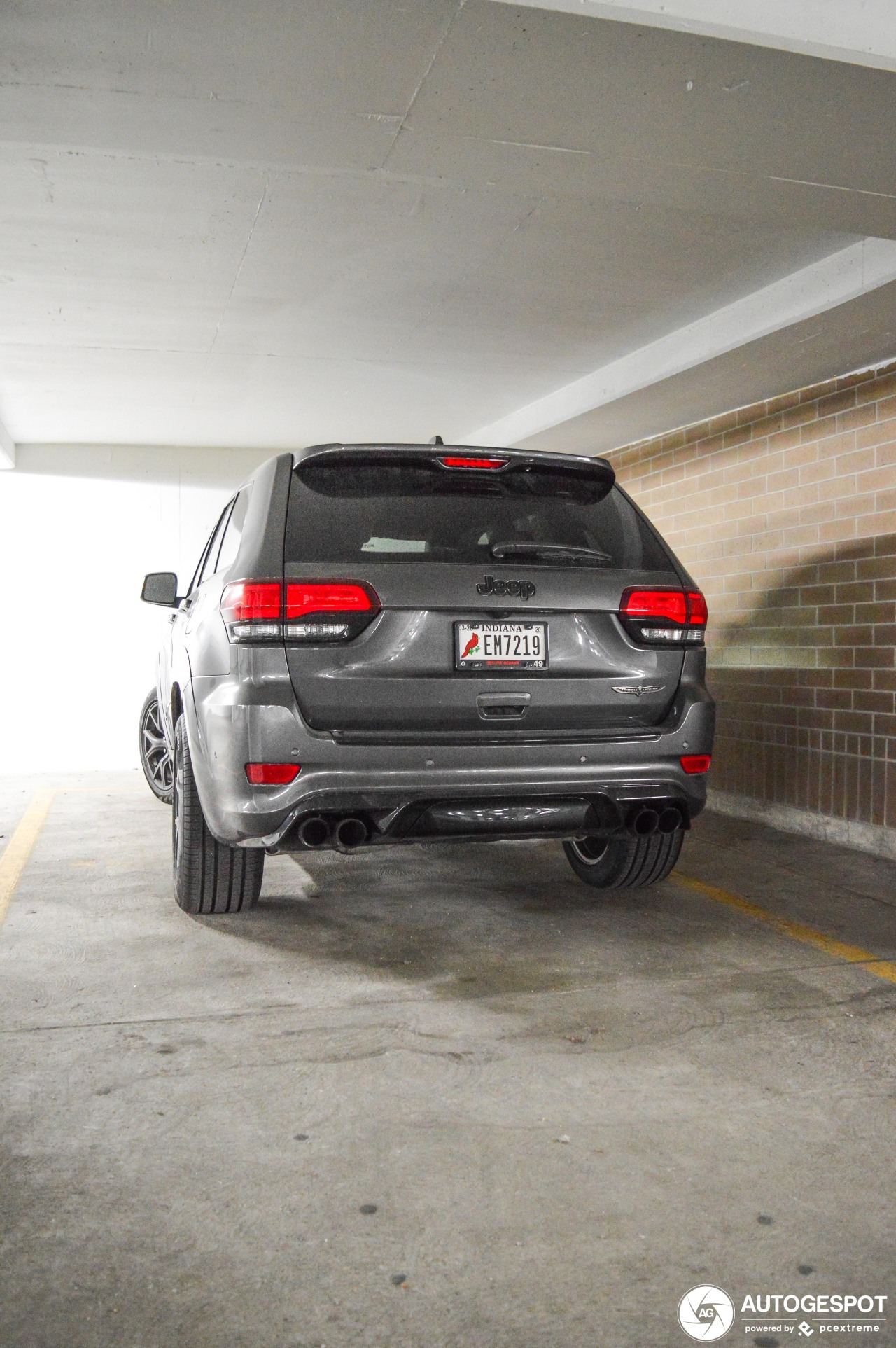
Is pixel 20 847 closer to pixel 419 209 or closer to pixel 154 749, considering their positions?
pixel 154 749

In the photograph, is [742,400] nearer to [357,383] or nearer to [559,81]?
[357,383]

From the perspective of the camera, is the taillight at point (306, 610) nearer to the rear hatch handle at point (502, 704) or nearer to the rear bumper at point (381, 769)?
the rear bumper at point (381, 769)

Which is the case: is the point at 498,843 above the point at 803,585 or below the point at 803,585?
below

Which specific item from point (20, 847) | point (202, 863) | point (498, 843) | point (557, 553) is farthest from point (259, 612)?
point (20, 847)

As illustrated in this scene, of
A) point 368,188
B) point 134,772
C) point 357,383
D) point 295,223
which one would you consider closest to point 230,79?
point 368,188

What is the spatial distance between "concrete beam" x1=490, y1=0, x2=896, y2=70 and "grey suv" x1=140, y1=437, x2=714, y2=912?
1.38 metres

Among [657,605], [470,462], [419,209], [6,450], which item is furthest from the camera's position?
[6,450]

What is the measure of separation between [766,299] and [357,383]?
3636mm

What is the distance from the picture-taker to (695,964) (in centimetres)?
379

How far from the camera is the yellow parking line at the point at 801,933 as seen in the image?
3811mm

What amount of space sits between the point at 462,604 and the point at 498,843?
9.66ft

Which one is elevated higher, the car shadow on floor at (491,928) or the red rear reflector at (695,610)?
the red rear reflector at (695,610)

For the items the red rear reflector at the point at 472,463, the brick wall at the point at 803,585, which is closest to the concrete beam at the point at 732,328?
the brick wall at the point at 803,585

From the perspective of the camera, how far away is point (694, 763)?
3844 millimetres
